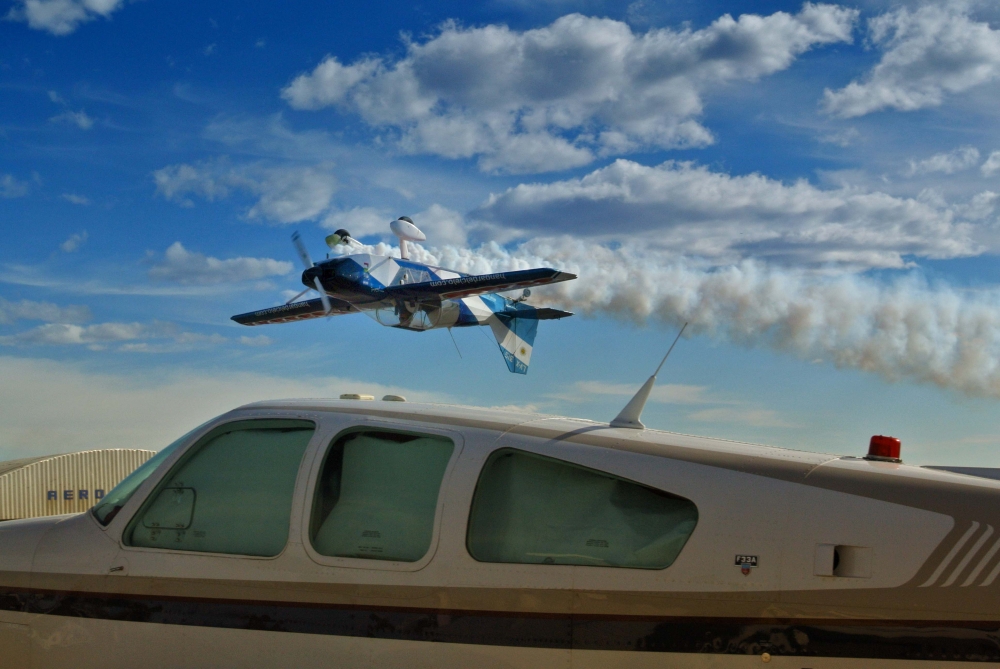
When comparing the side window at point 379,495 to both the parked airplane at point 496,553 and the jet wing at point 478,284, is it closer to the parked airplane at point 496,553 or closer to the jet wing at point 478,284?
the parked airplane at point 496,553

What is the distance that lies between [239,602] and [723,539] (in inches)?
97.2

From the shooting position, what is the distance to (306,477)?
183 inches

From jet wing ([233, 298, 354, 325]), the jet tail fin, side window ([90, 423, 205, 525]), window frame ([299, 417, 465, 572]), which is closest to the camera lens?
window frame ([299, 417, 465, 572])

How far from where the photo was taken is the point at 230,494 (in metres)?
4.88

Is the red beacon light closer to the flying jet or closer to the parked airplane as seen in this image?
the parked airplane

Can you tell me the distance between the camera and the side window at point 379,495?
444 cm

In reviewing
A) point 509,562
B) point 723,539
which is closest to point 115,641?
point 509,562

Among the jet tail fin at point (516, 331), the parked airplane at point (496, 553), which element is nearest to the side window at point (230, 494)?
the parked airplane at point (496, 553)

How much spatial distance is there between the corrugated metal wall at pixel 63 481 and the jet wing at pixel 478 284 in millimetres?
15298

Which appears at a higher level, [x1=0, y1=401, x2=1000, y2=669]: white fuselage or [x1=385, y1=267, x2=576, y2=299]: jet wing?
[x1=385, y1=267, x2=576, y2=299]: jet wing

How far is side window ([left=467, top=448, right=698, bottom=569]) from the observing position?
4.09 metres

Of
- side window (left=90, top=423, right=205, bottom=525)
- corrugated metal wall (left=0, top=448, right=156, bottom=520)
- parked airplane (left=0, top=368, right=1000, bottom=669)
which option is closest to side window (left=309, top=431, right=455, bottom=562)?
parked airplane (left=0, top=368, right=1000, bottom=669)

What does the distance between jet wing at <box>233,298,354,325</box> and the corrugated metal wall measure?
29.1ft

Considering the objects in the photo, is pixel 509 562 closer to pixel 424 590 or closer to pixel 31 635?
pixel 424 590
